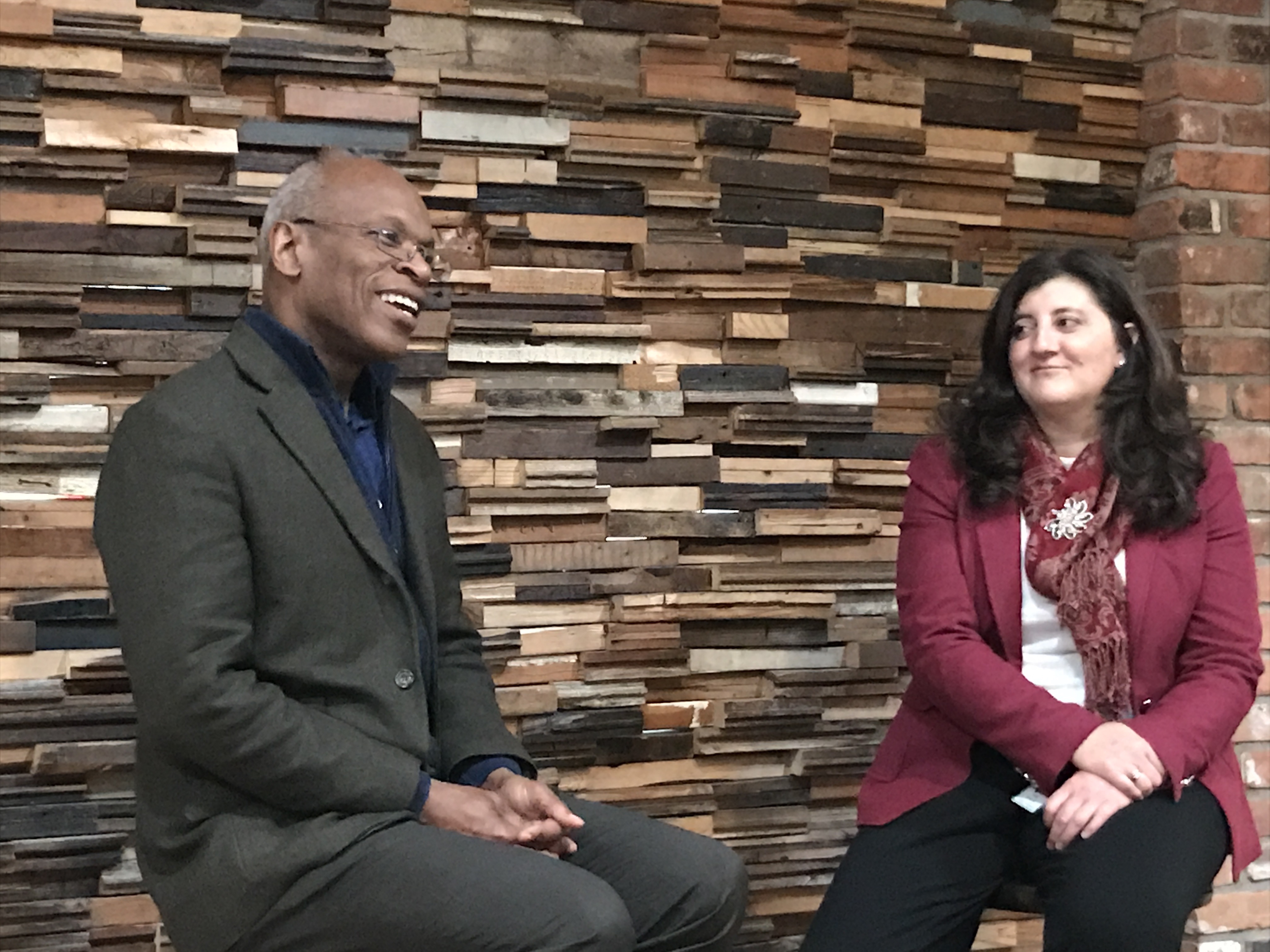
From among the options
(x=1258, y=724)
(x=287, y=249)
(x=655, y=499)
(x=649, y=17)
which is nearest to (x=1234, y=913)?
(x=1258, y=724)

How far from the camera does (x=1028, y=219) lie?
2.80m

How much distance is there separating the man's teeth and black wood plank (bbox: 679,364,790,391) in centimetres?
80

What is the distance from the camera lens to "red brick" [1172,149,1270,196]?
2.72 m

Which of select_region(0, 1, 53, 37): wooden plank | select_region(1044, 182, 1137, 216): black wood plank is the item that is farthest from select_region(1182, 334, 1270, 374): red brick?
select_region(0, 1, 53, 37): wooden plank

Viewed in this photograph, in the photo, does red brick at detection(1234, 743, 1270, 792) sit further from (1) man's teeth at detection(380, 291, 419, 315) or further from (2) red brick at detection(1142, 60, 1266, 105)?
(1) man's teeth at detection(380, 291, 419, 315)

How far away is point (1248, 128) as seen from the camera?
2.73m

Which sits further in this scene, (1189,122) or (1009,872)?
(1189,122)

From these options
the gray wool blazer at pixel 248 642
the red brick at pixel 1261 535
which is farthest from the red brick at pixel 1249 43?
the gray wool blazer at pixel 248 642

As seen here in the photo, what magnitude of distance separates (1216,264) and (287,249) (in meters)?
1.77

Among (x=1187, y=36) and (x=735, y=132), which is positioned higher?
(x=1187, y=36)

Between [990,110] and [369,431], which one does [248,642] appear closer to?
[369,431]

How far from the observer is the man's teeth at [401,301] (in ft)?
5.93

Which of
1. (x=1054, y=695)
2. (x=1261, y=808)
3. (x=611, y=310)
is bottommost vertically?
(x=1261, y=808)

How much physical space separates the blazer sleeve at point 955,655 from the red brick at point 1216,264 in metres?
0.78
